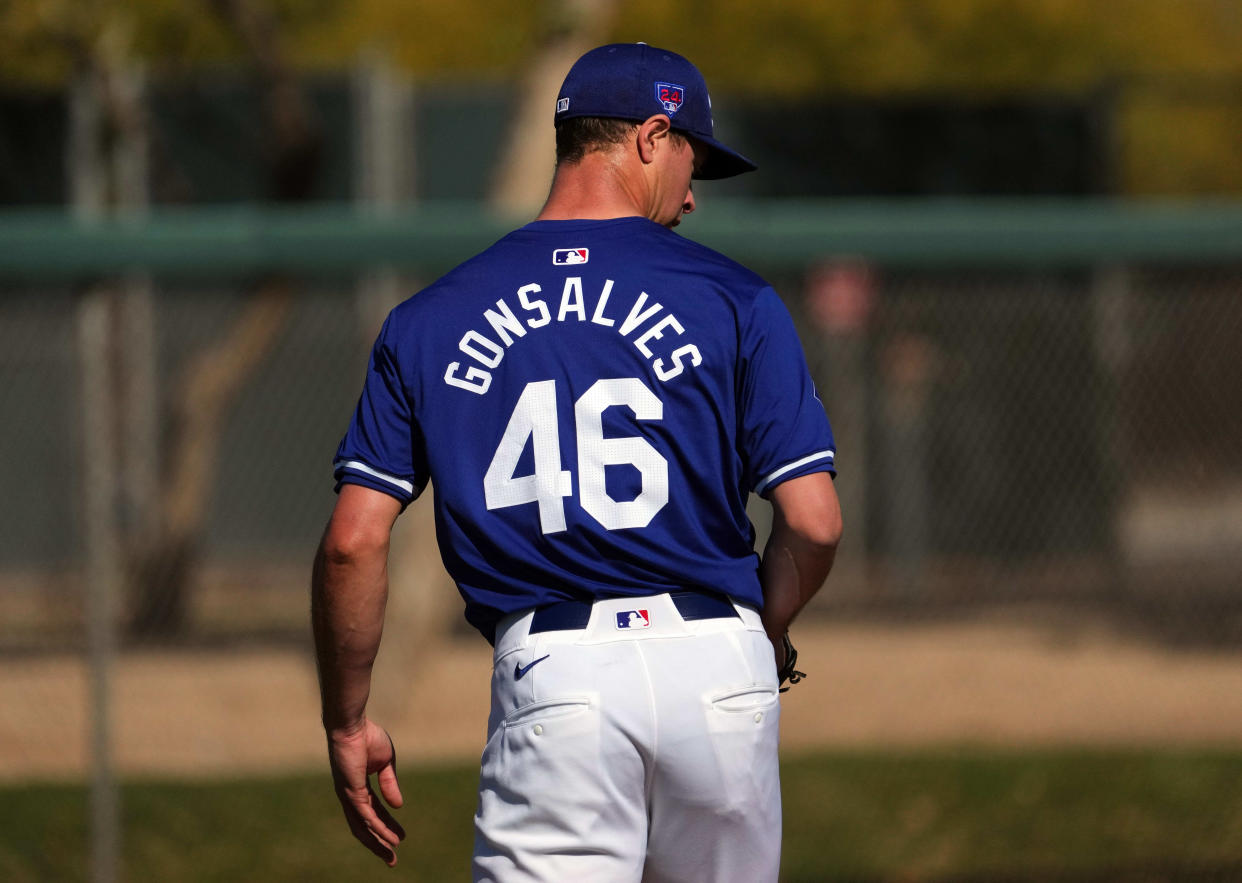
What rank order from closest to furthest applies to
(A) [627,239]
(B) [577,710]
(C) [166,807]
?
(B) [577,710] < (A) [627,239] < (C) [166,807]

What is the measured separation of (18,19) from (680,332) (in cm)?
812

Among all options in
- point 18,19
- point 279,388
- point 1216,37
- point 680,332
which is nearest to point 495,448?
point 680,332

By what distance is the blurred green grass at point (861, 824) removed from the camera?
20.1ft

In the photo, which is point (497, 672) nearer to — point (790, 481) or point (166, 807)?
point (790, 481)

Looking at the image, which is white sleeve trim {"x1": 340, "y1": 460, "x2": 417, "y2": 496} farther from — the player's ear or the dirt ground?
the dirt ground

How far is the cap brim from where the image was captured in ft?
9.95

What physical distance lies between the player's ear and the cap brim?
12 cm

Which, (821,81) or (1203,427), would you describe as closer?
(1203,427)

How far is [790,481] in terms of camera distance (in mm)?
2809

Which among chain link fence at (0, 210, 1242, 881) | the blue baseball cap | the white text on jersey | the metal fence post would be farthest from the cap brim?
chain link fence at (0, 210, 1242, 881)

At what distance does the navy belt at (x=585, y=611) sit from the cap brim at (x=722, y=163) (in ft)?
2.72

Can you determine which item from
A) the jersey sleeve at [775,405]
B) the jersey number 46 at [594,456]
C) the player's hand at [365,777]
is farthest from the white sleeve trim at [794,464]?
the player's hand at [365,777]

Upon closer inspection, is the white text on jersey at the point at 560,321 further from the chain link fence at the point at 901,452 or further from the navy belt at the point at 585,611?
the chain link fence at the point at 901,452

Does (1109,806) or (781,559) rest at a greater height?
(781,559)
